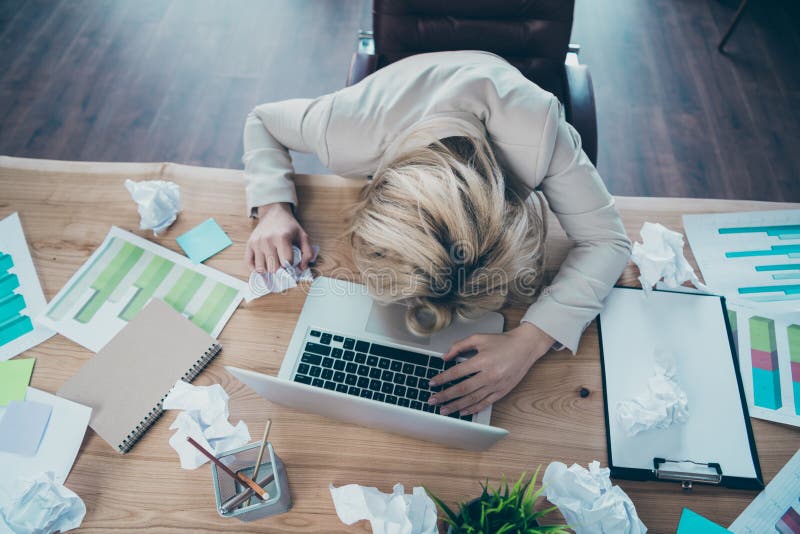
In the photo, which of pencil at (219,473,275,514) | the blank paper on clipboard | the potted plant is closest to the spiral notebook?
pencil at (219,473,275,514)

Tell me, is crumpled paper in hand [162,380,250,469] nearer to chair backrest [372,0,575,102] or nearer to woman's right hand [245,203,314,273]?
woman's right hand [245,203,314,273]

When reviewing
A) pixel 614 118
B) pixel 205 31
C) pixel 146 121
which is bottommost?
pixel 146 121

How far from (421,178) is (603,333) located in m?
0.46

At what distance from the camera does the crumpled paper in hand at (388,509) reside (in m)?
0.69

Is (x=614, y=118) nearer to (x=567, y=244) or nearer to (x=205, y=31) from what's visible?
(x=567, y=244)

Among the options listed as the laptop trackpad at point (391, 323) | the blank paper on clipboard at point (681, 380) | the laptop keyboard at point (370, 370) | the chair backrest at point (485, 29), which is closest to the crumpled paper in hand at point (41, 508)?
the laptop keyboard at point (370, 370)

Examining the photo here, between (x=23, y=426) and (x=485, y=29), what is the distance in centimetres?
123

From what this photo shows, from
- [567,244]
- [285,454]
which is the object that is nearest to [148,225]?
Answer: [285,454]

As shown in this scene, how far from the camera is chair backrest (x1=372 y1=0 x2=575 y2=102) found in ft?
3.56

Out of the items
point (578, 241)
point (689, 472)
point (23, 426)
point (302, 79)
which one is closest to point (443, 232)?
point (578, 241)

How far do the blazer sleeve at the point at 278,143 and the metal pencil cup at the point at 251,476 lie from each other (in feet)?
1.57

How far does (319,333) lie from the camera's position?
904mm

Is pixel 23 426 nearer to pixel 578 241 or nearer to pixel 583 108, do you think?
pixel 578 241

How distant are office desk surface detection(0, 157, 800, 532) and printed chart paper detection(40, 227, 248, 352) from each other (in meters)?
0.02
